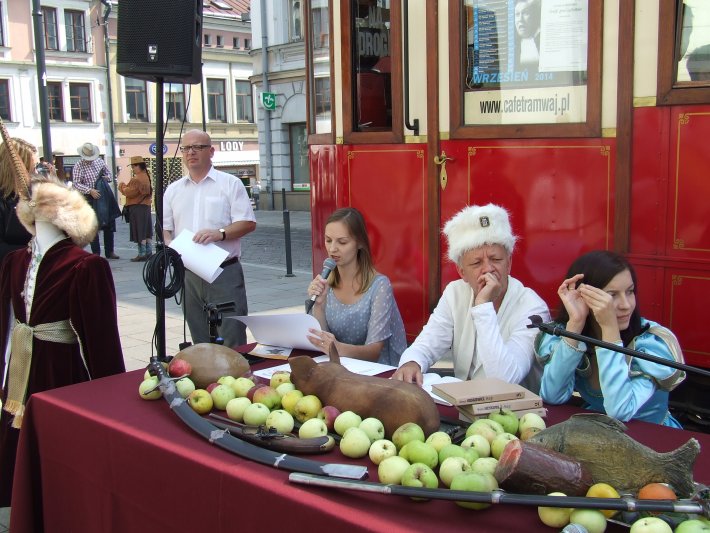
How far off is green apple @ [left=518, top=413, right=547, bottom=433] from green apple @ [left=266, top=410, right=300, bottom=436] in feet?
2.21

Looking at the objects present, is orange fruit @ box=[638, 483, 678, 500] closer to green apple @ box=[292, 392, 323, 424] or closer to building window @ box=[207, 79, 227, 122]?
green apple @ box=[292, 392, 323, 424]

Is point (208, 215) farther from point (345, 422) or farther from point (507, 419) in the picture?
point (507, 419)

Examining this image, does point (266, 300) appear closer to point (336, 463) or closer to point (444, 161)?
point (444, 161)

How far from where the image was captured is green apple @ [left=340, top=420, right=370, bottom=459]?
6.92 feet

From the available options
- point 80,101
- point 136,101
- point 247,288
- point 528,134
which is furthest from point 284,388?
point 136,101

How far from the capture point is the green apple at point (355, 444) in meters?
2.11

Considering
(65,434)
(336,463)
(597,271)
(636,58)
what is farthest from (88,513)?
(636,58)

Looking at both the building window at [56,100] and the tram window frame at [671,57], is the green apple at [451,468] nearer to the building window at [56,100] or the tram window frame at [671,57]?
the tram window frame at [671,57]

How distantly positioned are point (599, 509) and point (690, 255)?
83.6 inches

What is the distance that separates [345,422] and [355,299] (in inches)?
63.9

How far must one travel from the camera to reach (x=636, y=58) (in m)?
3.53

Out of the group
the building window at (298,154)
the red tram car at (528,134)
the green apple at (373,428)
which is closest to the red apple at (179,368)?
the green apple at (373,428)

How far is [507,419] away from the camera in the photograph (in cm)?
223

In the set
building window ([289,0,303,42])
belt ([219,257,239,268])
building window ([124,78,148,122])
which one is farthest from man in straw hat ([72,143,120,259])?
building window ([124,78,148,122])
